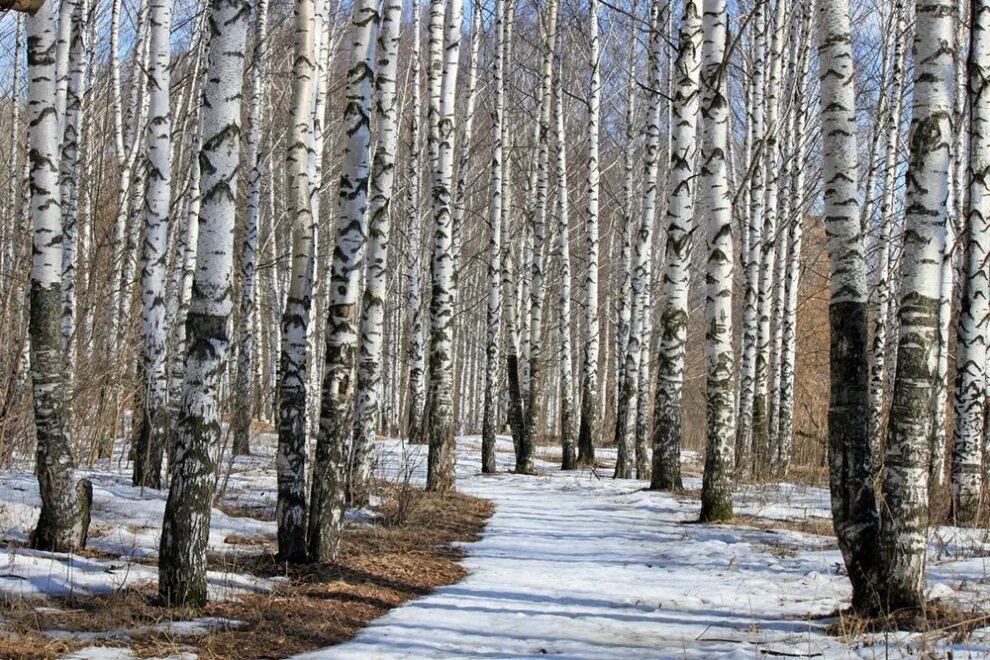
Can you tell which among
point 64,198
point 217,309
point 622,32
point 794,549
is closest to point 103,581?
point 217,309

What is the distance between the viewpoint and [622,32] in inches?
906

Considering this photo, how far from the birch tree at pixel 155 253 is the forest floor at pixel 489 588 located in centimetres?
59

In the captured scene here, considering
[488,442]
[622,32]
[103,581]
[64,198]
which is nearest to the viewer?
[103,581]

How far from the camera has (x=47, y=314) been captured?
21.2 ft

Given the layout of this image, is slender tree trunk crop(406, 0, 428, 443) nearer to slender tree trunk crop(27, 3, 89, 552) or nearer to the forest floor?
the forest floor

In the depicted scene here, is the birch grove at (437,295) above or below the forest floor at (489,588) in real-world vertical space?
above

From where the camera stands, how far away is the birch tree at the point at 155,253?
1001 cm

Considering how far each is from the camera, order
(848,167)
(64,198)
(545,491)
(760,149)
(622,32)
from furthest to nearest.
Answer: (622,32), (545,491), (64,198), (848,167), (760,149)

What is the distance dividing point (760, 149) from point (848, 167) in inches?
74.3

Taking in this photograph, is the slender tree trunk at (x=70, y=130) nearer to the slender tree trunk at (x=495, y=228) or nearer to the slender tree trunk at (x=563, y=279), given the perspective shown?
the slender tree trunk at (x=495, y=228)

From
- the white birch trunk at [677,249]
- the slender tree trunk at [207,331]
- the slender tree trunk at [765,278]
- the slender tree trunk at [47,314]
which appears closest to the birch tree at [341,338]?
the slender tree trunk at [207,331]

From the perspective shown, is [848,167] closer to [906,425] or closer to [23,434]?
[906,425]

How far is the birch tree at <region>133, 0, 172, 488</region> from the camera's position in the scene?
394 inches

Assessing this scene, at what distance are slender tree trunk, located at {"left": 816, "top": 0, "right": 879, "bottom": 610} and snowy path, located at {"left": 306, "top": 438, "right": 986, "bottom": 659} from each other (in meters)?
0.53
